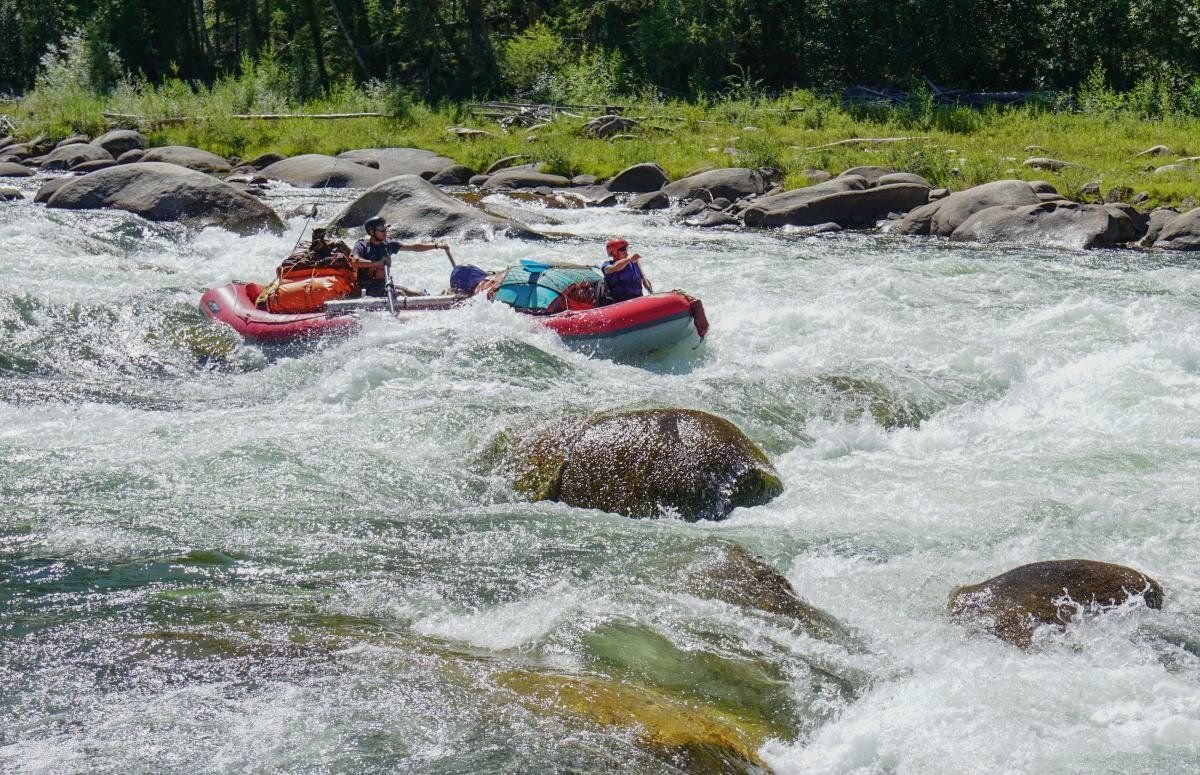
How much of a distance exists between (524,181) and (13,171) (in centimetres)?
841

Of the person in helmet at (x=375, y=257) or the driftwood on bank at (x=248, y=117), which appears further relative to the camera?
the driftwood on bank at (x=248, y=117)

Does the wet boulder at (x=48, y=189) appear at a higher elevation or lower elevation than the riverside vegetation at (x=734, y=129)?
lower

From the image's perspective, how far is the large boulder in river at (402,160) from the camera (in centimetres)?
2042

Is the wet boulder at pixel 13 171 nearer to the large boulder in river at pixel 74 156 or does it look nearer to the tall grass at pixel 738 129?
the large boulder in river at pixel 74 156

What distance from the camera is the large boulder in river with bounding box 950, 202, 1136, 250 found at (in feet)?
47.2

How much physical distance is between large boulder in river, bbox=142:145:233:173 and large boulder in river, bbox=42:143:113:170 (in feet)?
2.95

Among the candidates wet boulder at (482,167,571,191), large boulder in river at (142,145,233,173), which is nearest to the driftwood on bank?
large boulder in river at (142,145,233,173)

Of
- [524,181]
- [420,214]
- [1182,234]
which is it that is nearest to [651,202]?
[524,181]

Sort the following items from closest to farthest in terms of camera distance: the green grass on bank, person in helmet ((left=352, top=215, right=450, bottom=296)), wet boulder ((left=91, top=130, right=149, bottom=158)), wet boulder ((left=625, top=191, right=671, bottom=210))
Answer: person in helmet ((left=352, top=215, right=450, bottom=296))
wet boulder ((left=625, top=191, right=671, bottom=210))
the green grass on bank
wet boulder ((left=91, top=130, right=149, bottom=158))

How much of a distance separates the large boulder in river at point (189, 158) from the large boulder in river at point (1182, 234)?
14818 mm

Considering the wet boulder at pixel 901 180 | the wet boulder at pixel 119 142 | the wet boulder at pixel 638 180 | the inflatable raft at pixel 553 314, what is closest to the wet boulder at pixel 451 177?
the wet boulder at pixel 638 180

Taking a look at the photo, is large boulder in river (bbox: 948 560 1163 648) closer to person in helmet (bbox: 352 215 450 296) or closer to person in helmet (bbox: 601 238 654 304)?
person in helmet (bbox: 601 238 654 304)

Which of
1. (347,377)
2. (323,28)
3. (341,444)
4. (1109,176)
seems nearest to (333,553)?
(341,444)

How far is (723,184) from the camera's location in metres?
17.9
